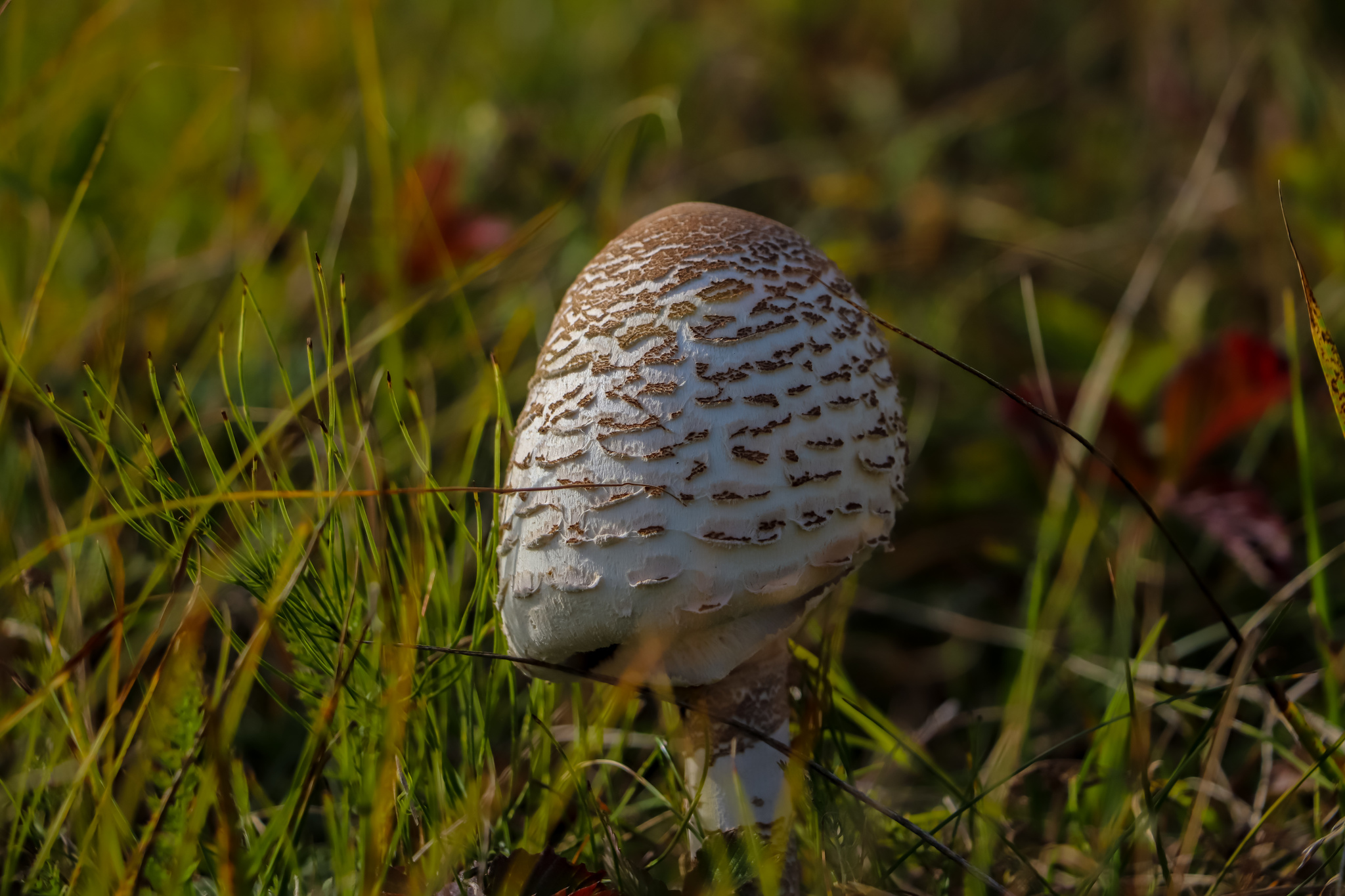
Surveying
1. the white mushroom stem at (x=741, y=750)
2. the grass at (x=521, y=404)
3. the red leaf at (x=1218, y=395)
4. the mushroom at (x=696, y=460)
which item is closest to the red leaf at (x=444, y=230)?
the grass at (x=521, y=404)

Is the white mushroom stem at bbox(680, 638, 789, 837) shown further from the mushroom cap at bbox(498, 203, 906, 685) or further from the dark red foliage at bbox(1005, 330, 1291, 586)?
the dark red foliage at bbox(1005, 330, 1291, 586)

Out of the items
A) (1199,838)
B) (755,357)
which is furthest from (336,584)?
(1199,838)

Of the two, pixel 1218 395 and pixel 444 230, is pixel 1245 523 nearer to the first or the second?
pixel 1218 395

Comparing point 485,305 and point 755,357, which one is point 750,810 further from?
point 485,305

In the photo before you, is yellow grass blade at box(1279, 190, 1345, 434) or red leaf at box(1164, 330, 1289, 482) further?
red leaf at box(1164, 330, 1289, 482)

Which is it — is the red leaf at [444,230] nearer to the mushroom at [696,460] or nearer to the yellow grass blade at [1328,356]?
the mushroom at [696,460]

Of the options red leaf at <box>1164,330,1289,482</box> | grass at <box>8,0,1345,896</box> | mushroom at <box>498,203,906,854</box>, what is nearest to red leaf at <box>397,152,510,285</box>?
grass at <box>8,0,1345,896</box>

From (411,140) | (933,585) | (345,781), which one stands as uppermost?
(411,140)
